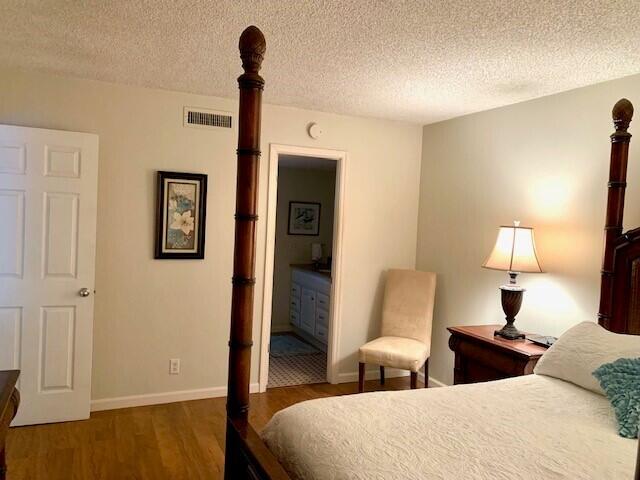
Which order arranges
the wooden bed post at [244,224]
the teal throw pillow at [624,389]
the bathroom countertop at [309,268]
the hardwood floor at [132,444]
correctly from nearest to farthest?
the teal throw pillow at [624,389]
the wooden bed post at [244,224]
the hardwood floor at [132,444]
the bathroom countertop at [309,268]

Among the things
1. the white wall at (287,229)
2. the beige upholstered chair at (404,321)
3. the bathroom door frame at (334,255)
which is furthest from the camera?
the white wall at (287,229)

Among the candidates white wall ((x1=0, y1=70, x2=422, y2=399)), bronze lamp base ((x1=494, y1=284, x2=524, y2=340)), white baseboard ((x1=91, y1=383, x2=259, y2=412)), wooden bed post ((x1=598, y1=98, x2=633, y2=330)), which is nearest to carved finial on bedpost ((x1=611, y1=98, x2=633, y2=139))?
Result: wooden bed post ((x1=598, y1=98, x2=633, y2=330))

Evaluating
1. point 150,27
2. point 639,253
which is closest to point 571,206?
point 639,253

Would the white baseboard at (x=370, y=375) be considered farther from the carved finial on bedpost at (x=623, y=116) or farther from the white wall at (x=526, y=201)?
the carved finial on bedpost at (x=623, y=116)

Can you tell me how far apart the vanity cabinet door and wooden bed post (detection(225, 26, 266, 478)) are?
3526mm

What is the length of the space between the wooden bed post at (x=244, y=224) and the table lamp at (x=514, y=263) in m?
1.83

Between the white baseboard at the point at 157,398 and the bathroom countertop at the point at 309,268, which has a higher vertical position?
the bathroom countertop at the point at 309,268

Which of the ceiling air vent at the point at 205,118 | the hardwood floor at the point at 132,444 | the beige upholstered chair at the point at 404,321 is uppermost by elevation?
the ceiling air vent at the point at 205,118

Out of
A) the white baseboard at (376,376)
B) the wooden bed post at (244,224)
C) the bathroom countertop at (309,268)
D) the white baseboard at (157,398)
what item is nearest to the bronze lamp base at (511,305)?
the white baseboard at (376,376)

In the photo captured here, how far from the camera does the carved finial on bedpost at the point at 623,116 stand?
8.50 feet

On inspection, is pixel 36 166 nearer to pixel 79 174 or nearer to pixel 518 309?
pixel 79 174

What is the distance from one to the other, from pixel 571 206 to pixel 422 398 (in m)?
1.80

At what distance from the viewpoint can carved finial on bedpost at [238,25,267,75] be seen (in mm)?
1808

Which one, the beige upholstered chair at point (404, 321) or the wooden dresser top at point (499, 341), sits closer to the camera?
the wooden dresser top at point (499, 341)
